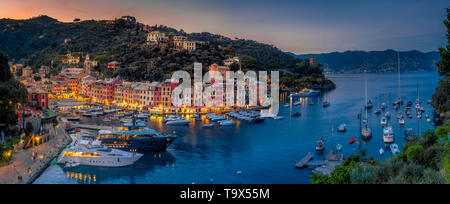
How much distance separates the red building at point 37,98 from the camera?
2395 centimetres

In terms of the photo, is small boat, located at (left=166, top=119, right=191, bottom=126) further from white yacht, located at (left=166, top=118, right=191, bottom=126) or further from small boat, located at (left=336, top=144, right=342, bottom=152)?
small boat, located at (left=336, top=144, right=342, bottom=152)

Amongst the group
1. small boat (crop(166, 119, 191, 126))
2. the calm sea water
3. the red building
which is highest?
the red building

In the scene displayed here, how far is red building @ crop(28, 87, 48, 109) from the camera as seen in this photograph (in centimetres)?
2395

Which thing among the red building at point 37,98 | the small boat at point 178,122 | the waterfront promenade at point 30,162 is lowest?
the waterfront promenade at point 30,162

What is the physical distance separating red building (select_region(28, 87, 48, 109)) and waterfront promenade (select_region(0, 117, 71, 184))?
832cm

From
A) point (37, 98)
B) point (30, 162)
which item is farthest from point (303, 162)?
point (37, 98)

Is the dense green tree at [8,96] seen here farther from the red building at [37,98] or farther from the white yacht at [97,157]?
the red building at [37,98]

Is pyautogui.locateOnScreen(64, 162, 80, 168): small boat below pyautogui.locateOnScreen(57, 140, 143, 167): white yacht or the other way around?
below

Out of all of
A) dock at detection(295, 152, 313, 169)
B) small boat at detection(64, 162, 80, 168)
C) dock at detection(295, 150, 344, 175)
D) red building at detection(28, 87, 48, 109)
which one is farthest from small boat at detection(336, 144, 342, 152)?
red building at detection(28, 87, 48, 109)

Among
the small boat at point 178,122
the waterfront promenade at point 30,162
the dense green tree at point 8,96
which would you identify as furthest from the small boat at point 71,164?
the small boat at point 178,122

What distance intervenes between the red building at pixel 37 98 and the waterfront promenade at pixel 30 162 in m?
8.32

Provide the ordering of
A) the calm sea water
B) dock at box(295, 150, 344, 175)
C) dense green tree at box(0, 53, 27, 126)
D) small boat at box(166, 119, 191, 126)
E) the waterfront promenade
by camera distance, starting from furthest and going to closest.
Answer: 1. small boat at box(166, 119, 191, 126)
2. dense green tree at box(0, 53, 27, 126)
3. dock at box(295, 150, 344, 175)
4. the calm sea water
5. the waterfront promenade

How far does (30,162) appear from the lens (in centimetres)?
1288

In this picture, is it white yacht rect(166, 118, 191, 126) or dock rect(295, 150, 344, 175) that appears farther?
white yacht rect(166, 118, 191, 126)
